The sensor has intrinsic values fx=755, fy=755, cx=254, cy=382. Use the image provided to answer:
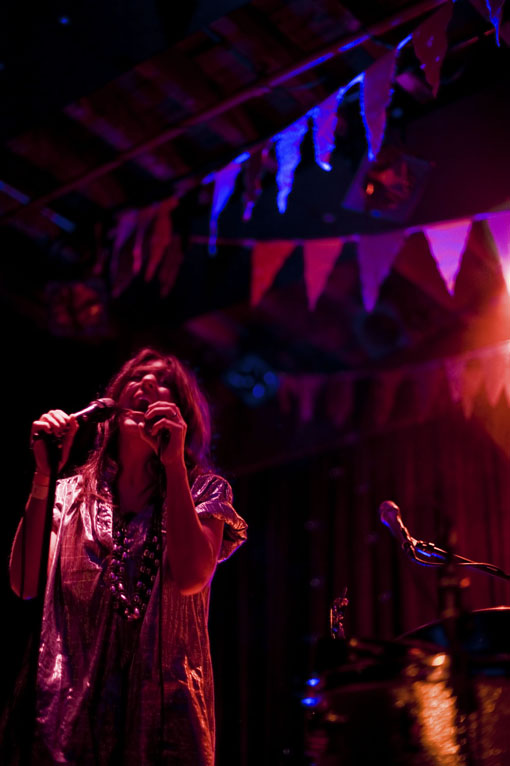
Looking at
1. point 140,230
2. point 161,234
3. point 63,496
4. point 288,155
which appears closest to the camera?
point 63,496

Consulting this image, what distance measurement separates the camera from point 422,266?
498 centimetres

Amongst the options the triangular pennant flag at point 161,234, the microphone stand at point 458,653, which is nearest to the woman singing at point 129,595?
the microphone stand at point 458,653

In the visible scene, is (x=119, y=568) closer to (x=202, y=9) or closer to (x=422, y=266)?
(x=202, y=9)

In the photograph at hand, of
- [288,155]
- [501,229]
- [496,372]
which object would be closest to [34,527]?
[288,155]

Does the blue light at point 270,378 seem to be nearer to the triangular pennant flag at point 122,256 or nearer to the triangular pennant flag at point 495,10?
the triangular pennant flag at point 122,256

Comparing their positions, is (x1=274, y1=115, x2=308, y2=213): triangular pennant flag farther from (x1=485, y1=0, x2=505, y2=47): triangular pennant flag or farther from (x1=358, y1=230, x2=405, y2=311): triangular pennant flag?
(x1=485, y1=0, x2=505, y2=47): triangular pennant flag

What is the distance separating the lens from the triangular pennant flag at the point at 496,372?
16.4 feet

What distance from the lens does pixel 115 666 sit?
1962 millimetres

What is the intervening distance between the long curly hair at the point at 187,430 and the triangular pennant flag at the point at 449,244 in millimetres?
1687

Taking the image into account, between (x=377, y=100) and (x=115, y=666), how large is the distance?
2.59 meters

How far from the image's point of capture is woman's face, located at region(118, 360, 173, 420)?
255cm

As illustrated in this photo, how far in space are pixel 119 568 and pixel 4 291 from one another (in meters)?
3.96

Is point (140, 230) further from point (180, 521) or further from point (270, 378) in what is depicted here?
point (180, 521)

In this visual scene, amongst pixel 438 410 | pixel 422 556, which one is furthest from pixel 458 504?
pixel 422 556
